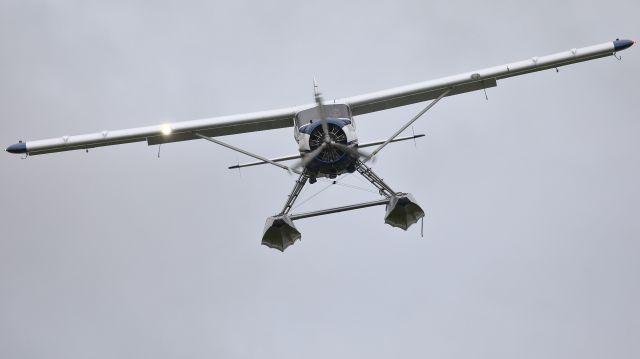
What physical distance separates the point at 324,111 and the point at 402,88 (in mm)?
3886

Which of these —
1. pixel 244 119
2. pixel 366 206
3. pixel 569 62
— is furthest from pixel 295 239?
pixel 569 62

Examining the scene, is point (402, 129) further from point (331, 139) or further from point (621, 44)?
point (621, 44)

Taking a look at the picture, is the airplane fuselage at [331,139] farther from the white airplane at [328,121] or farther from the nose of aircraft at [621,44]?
the nose of aircraft at [621,44]

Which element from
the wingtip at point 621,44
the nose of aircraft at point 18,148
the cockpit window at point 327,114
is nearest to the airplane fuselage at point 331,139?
the cockpit window at point 327,114

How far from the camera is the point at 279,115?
28.6 meters

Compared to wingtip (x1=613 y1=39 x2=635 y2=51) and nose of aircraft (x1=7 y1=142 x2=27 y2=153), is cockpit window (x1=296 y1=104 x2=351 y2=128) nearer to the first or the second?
nose of aircraft (x1=7 y1=142 x2=27 y2=153)

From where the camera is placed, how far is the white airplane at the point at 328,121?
2645cm

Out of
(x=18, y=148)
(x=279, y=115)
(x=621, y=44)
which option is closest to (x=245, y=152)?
(x=279, y=115)

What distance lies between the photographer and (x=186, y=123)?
29.0m

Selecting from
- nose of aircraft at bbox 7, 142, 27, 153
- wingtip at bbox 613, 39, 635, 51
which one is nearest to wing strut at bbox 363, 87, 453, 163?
wingtip at bbox 613, 39, 635, 51

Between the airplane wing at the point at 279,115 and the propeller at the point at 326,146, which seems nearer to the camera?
the propeller at the point at 326,146

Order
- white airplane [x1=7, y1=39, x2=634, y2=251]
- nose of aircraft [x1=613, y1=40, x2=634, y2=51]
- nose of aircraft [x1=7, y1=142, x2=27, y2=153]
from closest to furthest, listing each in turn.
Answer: white airplane [x1=7, y1=39, x2=634, y2=251] < nose of aircraft [x1=7, y1=142, x2=27, y2=153] < nose of aircraft [x1=613, y1=40, x2=634, y2=51]

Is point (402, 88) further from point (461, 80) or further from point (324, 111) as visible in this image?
point (324, 111)

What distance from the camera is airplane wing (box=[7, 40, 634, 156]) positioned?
2891 centimetres
